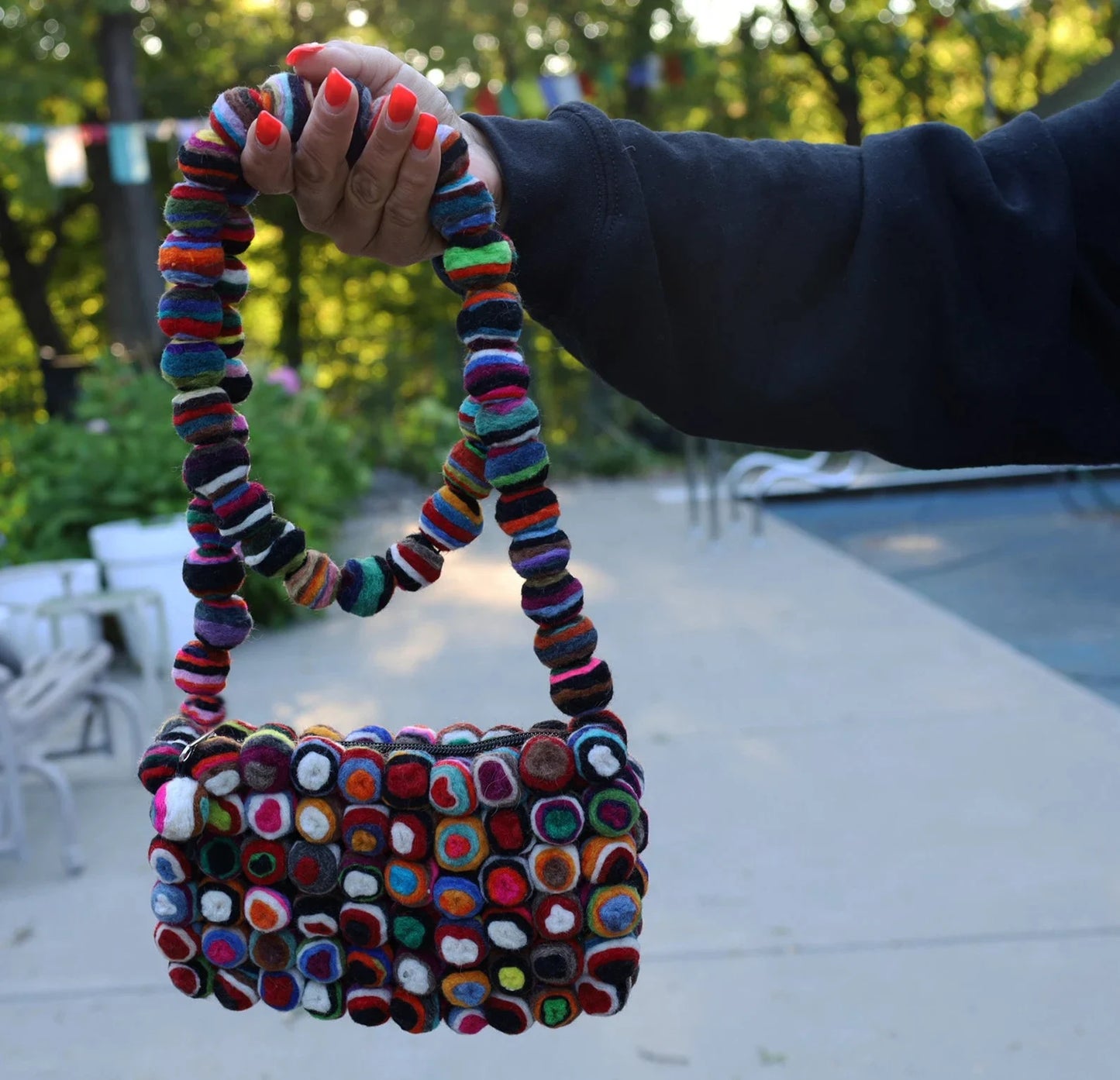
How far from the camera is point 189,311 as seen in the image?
1104 millimetres

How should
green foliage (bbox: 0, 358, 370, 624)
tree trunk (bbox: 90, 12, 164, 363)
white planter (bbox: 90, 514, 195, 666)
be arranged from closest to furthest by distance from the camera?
1. white planter (bbox: 90, 514, 195, 666)
2. green foliage (bbox: 0, 358, 370, 624)
3. tree trunk (bbox: 90, 12, 164, 363)

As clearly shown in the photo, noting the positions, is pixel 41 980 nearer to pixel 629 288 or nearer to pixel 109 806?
pixel 109 806

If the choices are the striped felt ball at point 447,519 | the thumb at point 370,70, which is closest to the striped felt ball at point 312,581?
the striped felt ball at point 447,519

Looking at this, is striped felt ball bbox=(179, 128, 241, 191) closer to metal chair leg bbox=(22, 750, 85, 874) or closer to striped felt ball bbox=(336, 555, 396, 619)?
striped felt ball bbox=(336, 555, 396, 619)

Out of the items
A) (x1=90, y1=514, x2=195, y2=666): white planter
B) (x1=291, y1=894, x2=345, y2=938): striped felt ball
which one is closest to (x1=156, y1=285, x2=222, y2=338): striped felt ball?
(x1=291, y1=894, x2=345, y2=938): striped felt ball

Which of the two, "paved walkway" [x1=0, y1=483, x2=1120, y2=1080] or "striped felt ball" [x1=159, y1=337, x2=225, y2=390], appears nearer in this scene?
"striped felt ball" [x1=159, y1=337, x2=225, y2=390]

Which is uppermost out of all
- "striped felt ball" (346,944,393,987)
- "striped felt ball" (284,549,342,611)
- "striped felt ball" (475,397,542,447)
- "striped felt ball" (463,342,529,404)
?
"striped felt ball" (463,342,529,404)

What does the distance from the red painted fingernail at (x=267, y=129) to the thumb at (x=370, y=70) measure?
9cm

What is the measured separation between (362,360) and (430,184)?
12.7 metres

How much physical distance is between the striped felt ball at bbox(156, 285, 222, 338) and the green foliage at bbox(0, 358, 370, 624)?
4833 mm

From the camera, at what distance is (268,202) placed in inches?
602

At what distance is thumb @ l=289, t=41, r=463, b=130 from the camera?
1127 millimetres

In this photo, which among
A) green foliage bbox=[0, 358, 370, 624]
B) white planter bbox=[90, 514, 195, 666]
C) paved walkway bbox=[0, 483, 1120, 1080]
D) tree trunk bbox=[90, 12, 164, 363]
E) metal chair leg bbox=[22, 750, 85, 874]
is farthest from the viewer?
tree trunk bbox=[90, 12, 164, 363]

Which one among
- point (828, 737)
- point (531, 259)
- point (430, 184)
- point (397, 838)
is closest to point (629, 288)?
point (531, 259)
